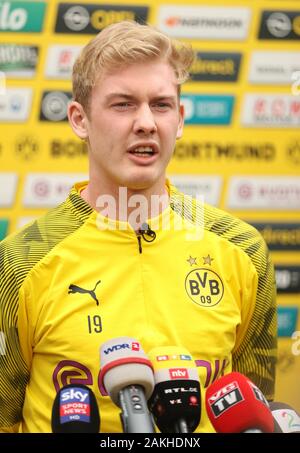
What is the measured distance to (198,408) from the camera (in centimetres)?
154

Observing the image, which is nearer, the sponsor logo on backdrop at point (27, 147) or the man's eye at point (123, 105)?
the man's eye at point (123, 105)

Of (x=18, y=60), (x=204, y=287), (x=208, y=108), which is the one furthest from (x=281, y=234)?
(x=204, y=287)

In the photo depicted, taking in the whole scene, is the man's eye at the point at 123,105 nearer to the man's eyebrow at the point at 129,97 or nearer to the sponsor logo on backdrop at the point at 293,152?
the man's eyebrow at the point at 129,97

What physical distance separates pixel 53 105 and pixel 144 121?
2.12 meters

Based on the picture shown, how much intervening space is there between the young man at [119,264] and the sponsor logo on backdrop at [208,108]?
1946mm

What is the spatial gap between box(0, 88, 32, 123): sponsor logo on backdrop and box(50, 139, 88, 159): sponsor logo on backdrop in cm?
19

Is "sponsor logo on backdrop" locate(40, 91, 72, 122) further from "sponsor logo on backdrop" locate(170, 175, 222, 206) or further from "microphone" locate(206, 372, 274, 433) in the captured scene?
"microphone" locate(206, 372, 274, 433)

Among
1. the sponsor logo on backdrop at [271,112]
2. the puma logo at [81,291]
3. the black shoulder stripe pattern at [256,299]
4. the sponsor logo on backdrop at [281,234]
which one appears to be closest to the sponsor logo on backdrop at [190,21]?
the sponsor logo on backdrop at [271,112]

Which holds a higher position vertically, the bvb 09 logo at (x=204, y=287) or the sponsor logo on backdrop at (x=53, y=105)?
the sponsor logo on backdrop at (x=53, y=105)

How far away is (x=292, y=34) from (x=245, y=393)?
303cm

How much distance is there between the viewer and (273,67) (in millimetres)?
4234

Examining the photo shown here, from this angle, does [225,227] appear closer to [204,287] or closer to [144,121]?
[204,287]

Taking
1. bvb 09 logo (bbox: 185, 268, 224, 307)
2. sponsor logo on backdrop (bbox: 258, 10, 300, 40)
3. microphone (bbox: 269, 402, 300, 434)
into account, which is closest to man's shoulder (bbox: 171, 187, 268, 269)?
bvb 09 logo (bbox: 185, 268, 224, 307)

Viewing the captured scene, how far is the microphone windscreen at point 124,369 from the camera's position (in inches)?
58.1
